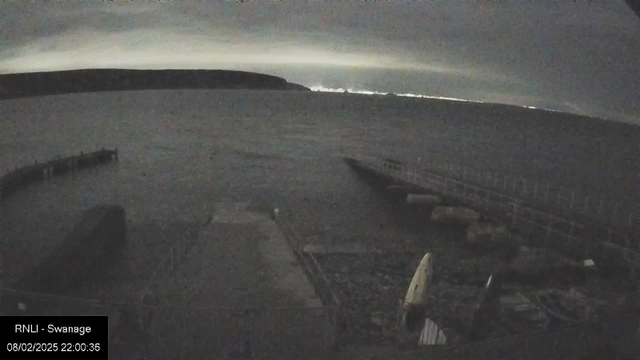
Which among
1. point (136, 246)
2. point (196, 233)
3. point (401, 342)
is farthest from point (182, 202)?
point (401, 342)

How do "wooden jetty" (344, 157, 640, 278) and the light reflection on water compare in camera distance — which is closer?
"wooden jetty" (344, 157, 640, 278)

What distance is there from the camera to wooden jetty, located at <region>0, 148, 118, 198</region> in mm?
18973

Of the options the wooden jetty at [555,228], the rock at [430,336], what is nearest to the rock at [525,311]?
the rock at [430,336]

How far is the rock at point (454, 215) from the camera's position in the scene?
17.5 meters

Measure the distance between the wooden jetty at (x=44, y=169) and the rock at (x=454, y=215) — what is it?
1400cm

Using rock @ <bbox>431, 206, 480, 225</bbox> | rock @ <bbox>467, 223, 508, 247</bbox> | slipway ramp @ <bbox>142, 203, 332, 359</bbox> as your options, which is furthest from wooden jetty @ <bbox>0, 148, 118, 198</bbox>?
rock @ <bbox>467, 223, 508, 247</bbox>

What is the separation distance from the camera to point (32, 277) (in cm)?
957

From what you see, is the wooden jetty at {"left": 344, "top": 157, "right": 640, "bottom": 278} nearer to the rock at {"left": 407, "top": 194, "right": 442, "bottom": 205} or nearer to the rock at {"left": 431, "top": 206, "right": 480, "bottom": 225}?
the rock at {"left": 431, "top": 206, "right": 480, "bottom": 225}

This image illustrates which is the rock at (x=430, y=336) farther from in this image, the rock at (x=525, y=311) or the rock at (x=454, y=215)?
the rock at (x=454, y=215)

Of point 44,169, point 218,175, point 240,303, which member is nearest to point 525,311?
point 240,303

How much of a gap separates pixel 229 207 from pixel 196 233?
429 cm

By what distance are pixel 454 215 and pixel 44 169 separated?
16222mm

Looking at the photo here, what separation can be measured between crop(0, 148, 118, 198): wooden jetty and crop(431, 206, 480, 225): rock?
14.0 metres

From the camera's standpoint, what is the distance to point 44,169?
21.5 m
